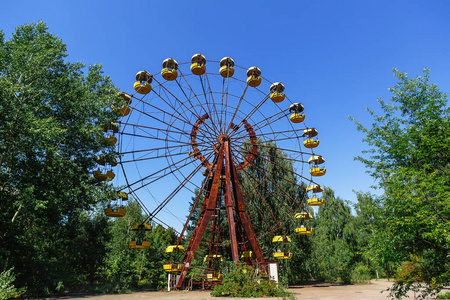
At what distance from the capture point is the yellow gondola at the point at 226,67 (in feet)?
61.4

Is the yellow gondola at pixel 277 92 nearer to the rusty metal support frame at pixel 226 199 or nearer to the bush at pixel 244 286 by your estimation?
the rusty metal support frame at pixel 226 199

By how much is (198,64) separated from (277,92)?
235 inches

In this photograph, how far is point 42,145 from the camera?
13.5 metres

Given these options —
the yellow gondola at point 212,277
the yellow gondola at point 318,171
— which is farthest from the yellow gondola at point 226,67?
the yellow gondola at point 212,277

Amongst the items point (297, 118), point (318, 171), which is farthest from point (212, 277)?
point (297, 118)

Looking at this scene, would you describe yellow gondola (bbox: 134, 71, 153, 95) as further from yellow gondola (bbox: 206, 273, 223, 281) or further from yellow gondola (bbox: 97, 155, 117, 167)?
yellow gondola (bbox: 206, 273, 223, 281)

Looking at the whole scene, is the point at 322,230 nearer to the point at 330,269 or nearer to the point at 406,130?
the point at 330,269

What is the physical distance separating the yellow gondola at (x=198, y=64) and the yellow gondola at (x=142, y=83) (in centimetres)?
307

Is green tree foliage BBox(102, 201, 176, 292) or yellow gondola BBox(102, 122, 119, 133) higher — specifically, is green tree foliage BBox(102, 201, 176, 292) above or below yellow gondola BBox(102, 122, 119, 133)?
below

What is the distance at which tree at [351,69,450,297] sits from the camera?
25.8ft

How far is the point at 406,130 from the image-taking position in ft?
33.0

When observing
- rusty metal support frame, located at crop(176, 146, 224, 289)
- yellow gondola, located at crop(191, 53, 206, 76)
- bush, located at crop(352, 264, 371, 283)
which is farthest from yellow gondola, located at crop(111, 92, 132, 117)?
bush, located at crop(352, 264, 371, 283)

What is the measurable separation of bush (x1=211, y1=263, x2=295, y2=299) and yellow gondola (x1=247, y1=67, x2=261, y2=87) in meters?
12.2

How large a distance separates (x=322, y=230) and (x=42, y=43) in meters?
35.3
